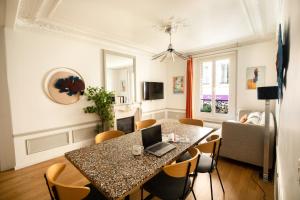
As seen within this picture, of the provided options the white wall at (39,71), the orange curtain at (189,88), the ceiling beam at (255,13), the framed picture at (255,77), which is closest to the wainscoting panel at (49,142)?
the white wall at (39,71)

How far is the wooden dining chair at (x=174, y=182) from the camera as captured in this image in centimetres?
127

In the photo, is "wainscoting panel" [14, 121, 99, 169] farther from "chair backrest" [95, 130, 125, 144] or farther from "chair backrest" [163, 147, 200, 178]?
"chair backrest" [163, 147, 200, 178]

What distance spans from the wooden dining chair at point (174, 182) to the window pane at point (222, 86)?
3.65m

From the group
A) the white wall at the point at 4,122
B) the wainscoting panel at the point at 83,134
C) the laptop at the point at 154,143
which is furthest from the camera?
the wainscoting panel at the point at 83,134

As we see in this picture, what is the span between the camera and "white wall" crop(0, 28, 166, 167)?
2668 millimetres

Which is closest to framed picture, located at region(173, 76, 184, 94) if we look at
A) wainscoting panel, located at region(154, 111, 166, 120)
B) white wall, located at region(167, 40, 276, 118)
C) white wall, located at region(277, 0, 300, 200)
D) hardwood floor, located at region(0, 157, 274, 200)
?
wainscoting panel, located at region(154, 111, 166, 120)

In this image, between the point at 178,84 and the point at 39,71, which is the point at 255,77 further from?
the point at 39,71

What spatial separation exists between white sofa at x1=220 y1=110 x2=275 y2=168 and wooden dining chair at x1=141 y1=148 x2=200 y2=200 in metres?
1.46

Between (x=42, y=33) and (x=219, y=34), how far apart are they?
3.77 meters

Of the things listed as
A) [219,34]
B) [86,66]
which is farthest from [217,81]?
[86,66]

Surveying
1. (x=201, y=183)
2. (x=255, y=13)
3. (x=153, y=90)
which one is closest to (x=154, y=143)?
(x=201, y=183)

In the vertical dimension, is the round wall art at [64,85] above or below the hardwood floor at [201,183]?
above

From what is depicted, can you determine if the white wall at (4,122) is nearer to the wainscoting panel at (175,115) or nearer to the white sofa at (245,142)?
the white sofa at (245,142)

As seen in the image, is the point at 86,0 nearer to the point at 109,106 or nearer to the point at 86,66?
the point at 86,66
